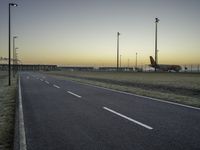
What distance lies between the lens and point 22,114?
9.09m

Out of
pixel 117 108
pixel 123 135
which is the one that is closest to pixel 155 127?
pixel 123 135

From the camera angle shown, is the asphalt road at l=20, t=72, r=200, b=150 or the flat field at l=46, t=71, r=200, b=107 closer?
the asphalt road at l=20, t=72, r=200, b=150

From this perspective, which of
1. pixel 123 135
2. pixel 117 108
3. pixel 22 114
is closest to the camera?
pixel 123 135

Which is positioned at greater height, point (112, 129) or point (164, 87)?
point (164, 87)

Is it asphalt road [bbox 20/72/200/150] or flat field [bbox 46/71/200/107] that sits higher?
flat field [bbox 46/71/200/107]

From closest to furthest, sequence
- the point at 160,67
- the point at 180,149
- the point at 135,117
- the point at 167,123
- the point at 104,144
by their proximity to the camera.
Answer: the point at 180,149
the point at 104,144
the point at 167,123
the point at 135,117
the point at 160,67

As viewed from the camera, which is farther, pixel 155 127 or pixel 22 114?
pixel 22 114

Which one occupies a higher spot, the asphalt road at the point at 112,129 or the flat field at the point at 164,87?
the flat field at the point at 164,87

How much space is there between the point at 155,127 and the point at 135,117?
1398 mm

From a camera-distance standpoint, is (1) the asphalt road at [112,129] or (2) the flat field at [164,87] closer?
(1) the asphalt road at [112,129]

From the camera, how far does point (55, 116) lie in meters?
8.64

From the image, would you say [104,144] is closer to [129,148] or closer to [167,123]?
[129,148]

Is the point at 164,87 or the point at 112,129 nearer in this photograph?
the point at 112,129

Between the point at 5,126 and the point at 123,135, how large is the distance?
3.85 metres
